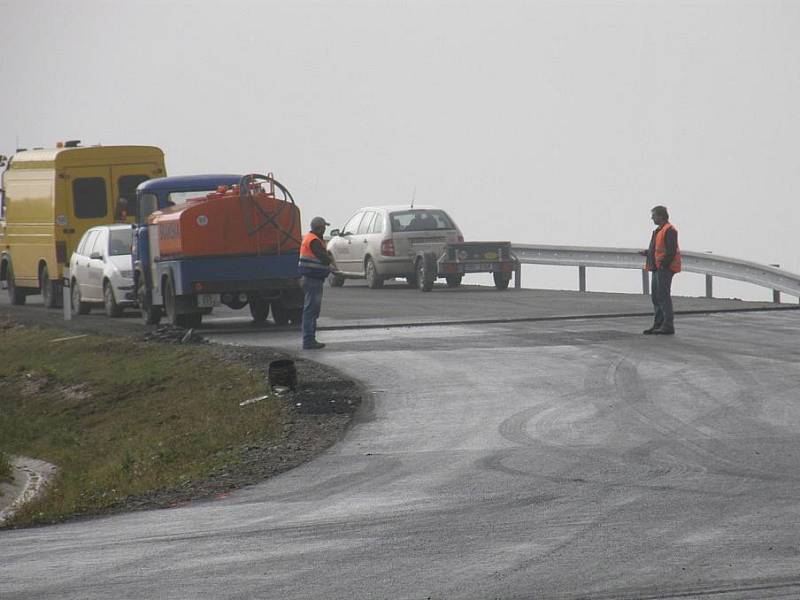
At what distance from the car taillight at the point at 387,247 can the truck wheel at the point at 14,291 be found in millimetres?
7455

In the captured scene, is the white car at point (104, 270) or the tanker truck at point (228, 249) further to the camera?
the white car at point (104, 270)

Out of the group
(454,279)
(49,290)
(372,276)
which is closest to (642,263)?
(454,279)

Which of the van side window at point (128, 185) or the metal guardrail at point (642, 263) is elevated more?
the van side window at point (128, 185)

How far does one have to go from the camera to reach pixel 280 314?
83.6 ft

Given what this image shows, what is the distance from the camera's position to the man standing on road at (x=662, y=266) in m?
21.7

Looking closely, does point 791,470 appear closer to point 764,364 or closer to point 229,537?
point 229,537

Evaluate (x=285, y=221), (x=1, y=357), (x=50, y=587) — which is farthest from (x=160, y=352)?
(x=50, y=587)

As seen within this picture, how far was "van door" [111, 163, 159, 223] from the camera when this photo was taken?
3109cm

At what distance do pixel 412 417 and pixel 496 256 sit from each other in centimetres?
1813

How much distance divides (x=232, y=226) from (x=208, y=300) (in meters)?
1.15

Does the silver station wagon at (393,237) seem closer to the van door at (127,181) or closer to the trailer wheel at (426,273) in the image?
the trailer wheel at (426,273)

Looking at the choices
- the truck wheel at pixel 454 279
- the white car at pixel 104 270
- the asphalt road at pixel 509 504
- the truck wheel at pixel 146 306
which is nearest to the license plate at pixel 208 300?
the truck wheel at pixel 146 306

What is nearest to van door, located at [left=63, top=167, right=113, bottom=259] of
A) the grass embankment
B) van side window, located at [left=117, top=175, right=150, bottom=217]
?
van side window, located at [left=117, top=175, right=150, bottom=217]

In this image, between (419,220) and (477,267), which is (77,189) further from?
(477,267)
